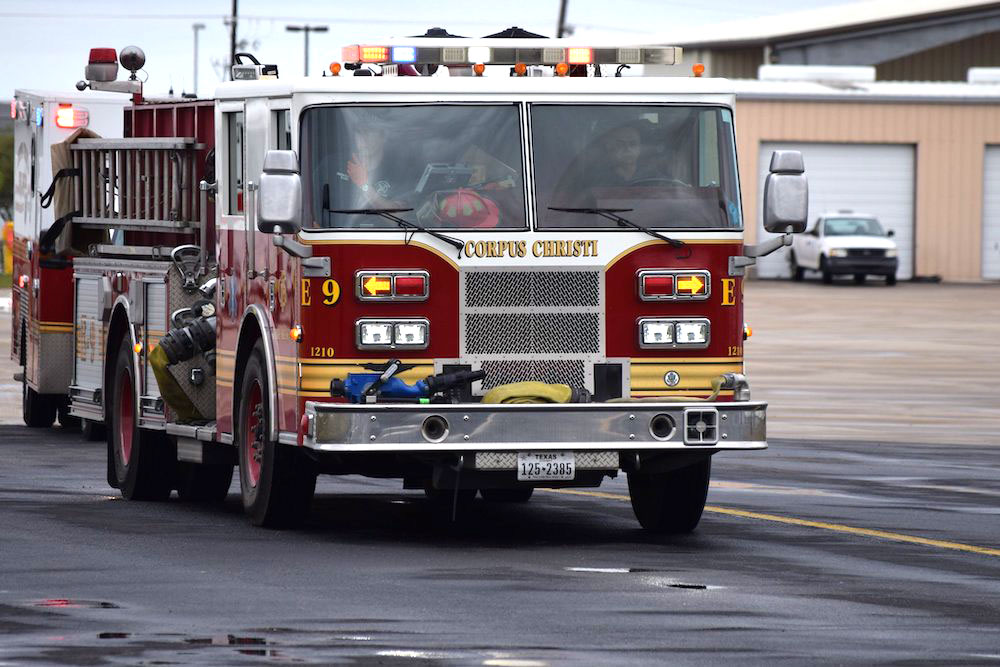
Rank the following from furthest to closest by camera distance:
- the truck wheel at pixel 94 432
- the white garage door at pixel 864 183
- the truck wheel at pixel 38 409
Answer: the white garage door at pixel 864 183 < the truck wheel at pixel 38 409 < the truck wheel at pixel 94 432

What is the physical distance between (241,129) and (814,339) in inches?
899

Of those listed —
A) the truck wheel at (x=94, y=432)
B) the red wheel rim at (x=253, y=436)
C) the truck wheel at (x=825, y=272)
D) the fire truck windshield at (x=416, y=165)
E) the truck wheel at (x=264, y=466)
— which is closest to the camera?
the fire truck windshield at (x=416, y=165)

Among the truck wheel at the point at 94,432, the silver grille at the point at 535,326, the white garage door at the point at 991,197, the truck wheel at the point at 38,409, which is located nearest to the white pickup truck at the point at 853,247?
the white garage door at the point at 991,197

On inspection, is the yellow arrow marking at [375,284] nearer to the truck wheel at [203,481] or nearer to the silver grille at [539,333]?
the silver grille at [539,333]

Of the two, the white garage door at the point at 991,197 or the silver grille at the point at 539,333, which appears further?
the white garage door at the point at 991,197

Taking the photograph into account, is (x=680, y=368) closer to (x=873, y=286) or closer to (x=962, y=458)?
(x=962, y=458)

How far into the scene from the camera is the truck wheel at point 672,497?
12695 millimetres

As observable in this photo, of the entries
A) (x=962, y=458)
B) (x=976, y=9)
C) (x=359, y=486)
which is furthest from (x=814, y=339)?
(x=976, y=9)

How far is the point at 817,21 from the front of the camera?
236ft

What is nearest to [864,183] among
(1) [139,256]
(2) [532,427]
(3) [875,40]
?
(3) [875,40]

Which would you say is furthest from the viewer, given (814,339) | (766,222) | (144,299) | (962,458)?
(814,339)

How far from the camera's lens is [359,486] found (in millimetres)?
15945

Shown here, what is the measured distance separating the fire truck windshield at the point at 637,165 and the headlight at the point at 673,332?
52 centimetres

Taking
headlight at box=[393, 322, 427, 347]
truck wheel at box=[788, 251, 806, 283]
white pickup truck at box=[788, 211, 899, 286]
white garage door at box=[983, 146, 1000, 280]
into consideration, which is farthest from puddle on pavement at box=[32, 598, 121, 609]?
white garage door at box=[983, 146, 1000, 280]
